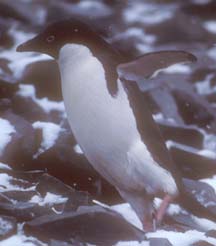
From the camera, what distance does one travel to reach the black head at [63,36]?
2.60 meters

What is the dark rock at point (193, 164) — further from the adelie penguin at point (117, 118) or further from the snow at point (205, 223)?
the adelie penguin at point (117, 118)

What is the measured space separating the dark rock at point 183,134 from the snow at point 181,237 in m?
0.96

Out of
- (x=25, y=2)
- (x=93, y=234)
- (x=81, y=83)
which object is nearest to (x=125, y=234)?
(x=93, y=234)

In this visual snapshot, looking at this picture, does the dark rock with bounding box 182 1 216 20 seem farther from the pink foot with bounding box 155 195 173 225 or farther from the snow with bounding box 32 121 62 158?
the pink foot with bounding box 155 195 173 225

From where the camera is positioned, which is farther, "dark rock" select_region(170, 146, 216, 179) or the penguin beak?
"dark rock" select_region(170, 146, 216, 179)

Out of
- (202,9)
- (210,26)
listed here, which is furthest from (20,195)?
(202,9)

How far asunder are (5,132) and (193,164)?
861mm

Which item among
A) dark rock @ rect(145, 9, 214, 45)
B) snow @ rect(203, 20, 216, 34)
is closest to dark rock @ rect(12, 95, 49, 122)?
dark rock @ rect(145, 9, 214, 45)

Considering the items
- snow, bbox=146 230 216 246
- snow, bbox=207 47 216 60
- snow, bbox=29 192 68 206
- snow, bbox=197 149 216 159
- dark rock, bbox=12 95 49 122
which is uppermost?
snow, bbox=207 47 216 60

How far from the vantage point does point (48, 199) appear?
2648mm

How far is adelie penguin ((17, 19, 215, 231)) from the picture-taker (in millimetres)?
2471

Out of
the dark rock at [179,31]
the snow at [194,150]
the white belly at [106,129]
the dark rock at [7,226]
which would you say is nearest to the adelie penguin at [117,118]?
the white belly at [106,129]

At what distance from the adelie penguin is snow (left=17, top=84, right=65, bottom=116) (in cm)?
99

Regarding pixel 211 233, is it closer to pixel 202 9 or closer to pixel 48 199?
pixel 48 199
